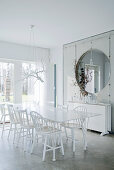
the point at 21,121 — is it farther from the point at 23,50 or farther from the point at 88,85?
the point at 23,50

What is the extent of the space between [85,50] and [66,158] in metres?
3.51

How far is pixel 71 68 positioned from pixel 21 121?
3.00 m

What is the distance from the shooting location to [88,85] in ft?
18.5

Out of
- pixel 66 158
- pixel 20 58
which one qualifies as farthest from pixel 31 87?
pixel 66 158

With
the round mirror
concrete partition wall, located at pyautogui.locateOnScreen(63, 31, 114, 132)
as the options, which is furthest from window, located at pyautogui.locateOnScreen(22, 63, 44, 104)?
the round mirror

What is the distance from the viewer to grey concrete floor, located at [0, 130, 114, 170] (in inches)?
115

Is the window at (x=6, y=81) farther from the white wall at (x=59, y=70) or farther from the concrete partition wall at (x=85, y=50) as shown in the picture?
the concrete partition wall at (x=85, y=50)

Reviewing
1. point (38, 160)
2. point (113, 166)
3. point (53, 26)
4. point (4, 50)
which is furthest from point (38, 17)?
point (113, 166)

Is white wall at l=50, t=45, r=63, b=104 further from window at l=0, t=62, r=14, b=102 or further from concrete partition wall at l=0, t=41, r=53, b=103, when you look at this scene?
window at l=0, t=62, r=14, b=102

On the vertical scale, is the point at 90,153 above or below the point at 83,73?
below

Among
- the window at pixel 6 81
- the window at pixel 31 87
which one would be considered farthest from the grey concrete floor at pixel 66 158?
the window at pixel 31 87

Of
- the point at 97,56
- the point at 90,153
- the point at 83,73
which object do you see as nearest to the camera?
the point at 90,153

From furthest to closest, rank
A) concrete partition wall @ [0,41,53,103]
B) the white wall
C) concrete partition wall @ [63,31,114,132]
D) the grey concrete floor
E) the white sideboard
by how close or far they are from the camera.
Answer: the white wall < concrete partition wall @ [0,41,53,103] < concrete partition wall @ [63,31,114,132] < the white sideboard < the grey concrete floor

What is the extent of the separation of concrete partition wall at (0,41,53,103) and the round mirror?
1627 mm
